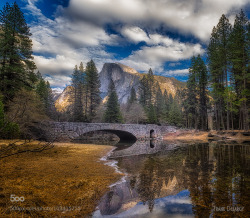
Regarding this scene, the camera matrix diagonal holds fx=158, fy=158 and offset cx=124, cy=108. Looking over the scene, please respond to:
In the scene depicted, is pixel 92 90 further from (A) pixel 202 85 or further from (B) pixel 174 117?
(B) pixel 174 117

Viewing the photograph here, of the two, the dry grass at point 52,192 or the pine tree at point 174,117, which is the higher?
the pine tree at point 174,117

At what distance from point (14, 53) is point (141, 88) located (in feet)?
137

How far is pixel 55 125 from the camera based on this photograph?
2378 centimetres

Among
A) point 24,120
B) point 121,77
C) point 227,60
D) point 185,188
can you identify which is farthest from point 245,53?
point 121,77

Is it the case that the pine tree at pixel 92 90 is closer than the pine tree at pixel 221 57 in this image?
No

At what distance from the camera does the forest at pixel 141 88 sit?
18391mm

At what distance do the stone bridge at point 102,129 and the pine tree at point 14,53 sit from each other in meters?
6.98

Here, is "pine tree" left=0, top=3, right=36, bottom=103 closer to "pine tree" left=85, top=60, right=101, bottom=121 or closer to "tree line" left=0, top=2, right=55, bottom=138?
"tree line" left=0, top=2, right=55, bottom=138

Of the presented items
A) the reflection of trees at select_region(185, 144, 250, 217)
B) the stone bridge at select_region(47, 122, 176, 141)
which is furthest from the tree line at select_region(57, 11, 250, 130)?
the reflection of trees at select_region(185, 144, 250, 217)

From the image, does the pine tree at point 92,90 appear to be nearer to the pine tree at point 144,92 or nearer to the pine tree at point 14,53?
the pine tree at point 14,53

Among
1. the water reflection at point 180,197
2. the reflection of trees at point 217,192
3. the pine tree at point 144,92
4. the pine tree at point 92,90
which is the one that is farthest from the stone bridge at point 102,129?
the pine tree at point 144,92

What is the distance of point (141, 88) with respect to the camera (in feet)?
186

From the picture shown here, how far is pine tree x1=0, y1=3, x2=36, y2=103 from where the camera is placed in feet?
63.0

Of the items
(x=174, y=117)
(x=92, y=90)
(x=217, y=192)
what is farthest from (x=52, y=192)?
(x=174, y=117)
